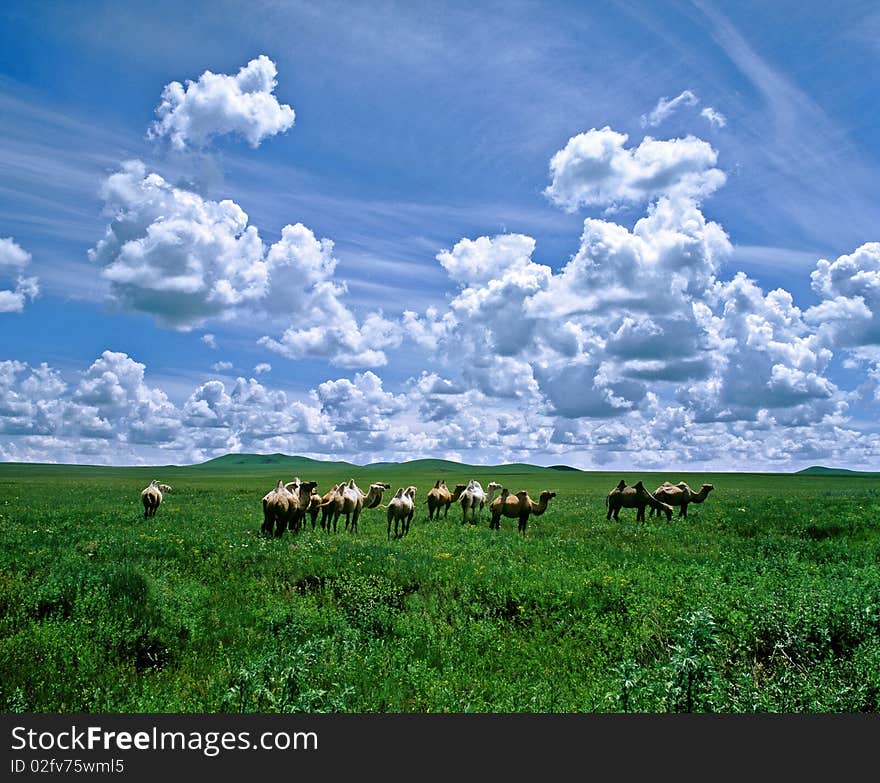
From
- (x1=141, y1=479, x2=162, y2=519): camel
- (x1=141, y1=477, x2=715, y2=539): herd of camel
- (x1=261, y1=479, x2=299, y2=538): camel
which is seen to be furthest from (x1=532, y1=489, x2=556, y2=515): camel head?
(x1=141, y1=479, x2=162, y2=519): camel

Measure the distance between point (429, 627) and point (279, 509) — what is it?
1108cm

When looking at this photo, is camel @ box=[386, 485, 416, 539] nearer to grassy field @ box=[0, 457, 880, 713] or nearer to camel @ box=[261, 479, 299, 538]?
grassy field @ box=[0, 457, 880, 713]

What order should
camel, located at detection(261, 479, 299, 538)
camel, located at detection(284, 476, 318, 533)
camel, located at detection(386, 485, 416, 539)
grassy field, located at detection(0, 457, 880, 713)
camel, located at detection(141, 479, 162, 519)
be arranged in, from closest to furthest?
grassy field, located at detection(0, 457, 880, 713) < camel, located at detection(261, 479, 299, 538) < camel, located at detection(386, 485, 416, 539) < camel, located at detection(284, 476, 318, 533) < camel, located at detection(141, 479, 162, 519)

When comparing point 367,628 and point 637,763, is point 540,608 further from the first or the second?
point 637,763

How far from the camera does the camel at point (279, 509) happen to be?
2042 centimetres

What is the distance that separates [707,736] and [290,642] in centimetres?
676

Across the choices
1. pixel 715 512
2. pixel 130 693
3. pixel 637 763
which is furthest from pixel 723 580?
pixel 715 512

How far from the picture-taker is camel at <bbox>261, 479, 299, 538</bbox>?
2042 cm

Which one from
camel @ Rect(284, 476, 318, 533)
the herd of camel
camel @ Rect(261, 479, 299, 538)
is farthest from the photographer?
camel @ Rect(284, 476, 318, 533)

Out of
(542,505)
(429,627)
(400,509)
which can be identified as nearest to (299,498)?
(400,509)

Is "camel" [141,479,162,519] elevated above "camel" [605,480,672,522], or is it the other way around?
"camel" [605,480,672,522]

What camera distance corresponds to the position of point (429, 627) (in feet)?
35.4

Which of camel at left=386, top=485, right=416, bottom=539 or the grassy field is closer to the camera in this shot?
the grassy field

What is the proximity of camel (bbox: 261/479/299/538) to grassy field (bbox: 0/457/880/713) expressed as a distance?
2430 millimetres
